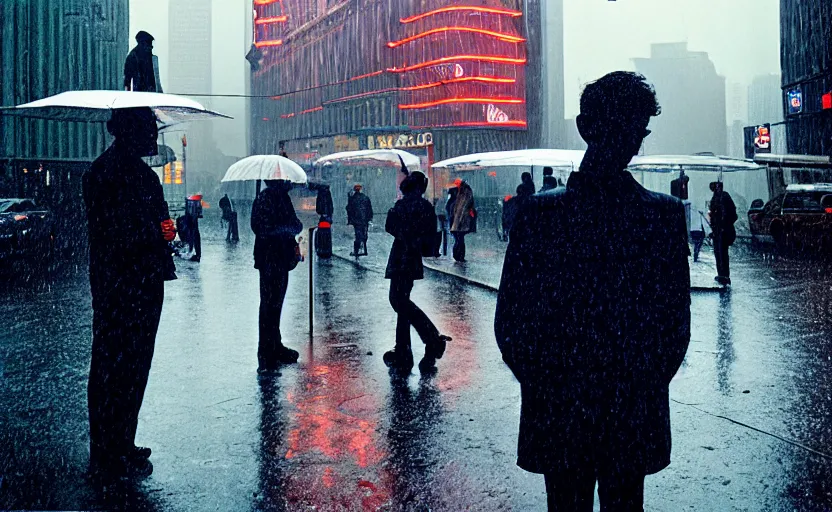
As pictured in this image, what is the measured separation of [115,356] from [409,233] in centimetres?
356

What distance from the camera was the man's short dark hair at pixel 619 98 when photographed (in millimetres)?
2576

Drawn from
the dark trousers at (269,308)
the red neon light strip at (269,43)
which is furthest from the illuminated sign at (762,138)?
the red neon light strip at (269,43)

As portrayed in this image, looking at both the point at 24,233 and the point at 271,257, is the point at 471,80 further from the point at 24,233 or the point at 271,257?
the point at 271,257

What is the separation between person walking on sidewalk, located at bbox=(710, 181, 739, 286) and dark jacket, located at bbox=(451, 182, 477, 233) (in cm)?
723

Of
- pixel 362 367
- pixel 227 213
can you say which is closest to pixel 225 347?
pixel 362 367

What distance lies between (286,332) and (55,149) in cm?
2729

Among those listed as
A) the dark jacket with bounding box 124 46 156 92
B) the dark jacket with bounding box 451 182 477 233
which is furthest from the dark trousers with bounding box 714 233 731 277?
the dark jacket with bounding box 124 46 156 92

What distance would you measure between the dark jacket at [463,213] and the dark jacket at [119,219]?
1620cm

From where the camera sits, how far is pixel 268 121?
12212 centimetres

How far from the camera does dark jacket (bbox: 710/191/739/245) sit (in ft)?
47.3

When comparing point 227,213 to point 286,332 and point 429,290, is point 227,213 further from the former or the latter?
point 286,332

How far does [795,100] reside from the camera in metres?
41.5

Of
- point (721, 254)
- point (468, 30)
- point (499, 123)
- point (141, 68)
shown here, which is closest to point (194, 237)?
point (141, 68)

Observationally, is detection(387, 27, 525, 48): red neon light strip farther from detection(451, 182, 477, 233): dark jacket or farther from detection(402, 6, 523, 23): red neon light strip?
detection(451, 182, 477, 233): dark jacket
